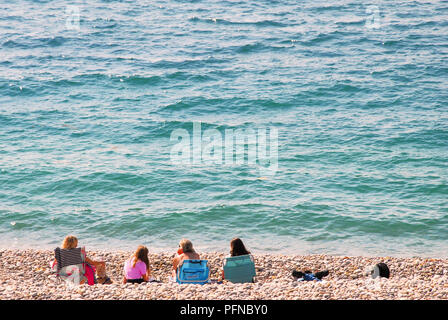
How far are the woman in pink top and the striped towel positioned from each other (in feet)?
3.41

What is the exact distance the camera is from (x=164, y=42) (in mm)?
44875

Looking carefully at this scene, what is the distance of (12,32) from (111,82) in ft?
56.3

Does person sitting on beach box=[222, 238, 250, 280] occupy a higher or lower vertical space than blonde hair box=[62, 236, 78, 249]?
lower

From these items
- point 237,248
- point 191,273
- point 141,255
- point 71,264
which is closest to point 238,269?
point 237,248

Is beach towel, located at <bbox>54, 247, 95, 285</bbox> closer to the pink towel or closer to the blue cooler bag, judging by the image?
the pink towel

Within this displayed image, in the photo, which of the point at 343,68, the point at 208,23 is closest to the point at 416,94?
the point at 343,68

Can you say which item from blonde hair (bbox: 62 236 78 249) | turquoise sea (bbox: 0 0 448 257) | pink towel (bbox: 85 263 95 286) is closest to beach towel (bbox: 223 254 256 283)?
pink towel (bbox: 85 263 95 286)

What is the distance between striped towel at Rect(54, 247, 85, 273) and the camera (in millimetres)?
12031

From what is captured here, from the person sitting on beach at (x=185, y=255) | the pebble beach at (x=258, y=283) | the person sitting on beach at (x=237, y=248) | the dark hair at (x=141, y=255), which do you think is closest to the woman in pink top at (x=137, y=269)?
the dark hair at (x=141, y=255)

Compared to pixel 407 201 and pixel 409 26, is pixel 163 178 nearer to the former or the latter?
pixel 407 201

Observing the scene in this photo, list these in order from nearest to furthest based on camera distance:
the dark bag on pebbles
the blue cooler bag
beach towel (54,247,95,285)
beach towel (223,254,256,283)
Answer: the blue cooler bag → beach towel (54,247,95,285) → beach towel (223,254,256,283) → the dark bag on pebbles

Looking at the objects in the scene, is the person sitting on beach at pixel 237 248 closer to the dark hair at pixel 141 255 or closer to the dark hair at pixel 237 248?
the dark hair at pixel 237 248

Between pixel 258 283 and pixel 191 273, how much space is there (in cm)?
158

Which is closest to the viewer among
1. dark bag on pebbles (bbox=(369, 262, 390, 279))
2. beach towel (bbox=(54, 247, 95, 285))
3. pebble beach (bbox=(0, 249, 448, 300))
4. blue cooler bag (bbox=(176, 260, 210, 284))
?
pebble beach (bbox=(0, 249, 448, 300))
